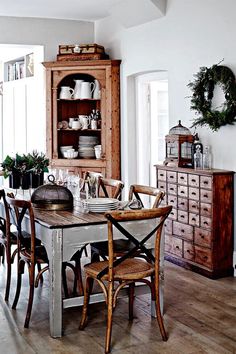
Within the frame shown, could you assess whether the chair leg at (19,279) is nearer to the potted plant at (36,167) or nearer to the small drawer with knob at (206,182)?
the potted plant at (36,167)

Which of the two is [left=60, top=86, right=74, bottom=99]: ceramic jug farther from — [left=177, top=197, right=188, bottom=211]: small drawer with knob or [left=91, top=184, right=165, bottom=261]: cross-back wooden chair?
[left=91, top=184, right=165, bottom=261]: cross-back wooden chair

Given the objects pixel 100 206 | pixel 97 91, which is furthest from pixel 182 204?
pixel 97 91

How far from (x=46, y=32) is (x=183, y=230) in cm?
363

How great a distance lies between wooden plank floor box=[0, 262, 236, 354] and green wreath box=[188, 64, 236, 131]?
1.59 meters

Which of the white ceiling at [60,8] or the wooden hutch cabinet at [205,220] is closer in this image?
the wooden hutch cabinet at [205,220]

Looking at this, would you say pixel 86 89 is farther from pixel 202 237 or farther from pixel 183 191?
pixel 202 237

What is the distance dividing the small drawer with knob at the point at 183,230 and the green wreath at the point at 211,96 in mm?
1015

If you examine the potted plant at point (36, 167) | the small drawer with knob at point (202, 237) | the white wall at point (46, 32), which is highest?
the white wall at point (46, 32)

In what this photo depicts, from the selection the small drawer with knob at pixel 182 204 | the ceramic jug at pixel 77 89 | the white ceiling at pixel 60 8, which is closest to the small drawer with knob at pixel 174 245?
the small drawer with knob at pixel 182 204

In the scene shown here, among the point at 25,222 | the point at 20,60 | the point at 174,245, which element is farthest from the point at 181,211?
the point at 20,60

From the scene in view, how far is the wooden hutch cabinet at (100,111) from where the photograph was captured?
7.32 metres

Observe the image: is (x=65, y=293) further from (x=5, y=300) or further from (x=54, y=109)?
(x=54, y=109)

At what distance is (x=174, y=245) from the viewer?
5785mm

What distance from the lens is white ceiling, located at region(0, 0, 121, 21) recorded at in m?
6.68
